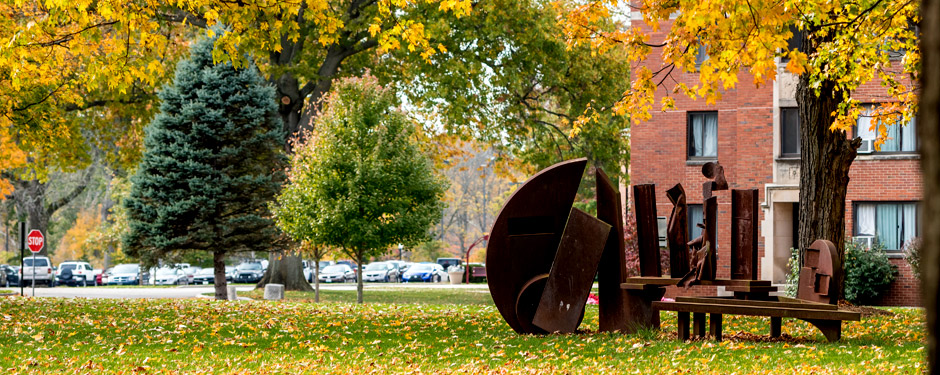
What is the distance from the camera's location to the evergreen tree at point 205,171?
1040 inches

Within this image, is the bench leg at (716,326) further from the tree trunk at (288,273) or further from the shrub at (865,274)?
the tree trunk at (288,273)

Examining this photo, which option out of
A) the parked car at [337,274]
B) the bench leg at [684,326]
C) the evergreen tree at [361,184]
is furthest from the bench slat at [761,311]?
the parked car at [337,274]

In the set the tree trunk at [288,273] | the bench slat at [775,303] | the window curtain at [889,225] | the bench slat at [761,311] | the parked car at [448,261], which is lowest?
the parked car at [448,261]

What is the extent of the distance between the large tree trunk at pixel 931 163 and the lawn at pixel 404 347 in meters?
6.84

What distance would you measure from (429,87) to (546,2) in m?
4.96

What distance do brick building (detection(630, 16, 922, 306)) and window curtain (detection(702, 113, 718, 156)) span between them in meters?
0.03

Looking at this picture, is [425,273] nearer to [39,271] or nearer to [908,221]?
[39,271]

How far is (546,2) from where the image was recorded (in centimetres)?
2944

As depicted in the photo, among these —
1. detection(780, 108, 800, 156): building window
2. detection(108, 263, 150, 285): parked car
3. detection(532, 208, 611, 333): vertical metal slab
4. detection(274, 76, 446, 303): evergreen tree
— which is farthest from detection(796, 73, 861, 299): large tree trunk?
detection(108, 263, 150, 285): parked car

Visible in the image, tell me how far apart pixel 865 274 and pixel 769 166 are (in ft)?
14.0

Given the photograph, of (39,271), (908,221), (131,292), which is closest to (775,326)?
(908,221)

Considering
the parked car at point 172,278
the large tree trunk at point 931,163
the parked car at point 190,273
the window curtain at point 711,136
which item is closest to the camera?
the large tree trunk at point 931,163

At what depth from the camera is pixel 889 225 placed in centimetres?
2759

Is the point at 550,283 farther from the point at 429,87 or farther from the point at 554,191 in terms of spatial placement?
the point at 429,87
